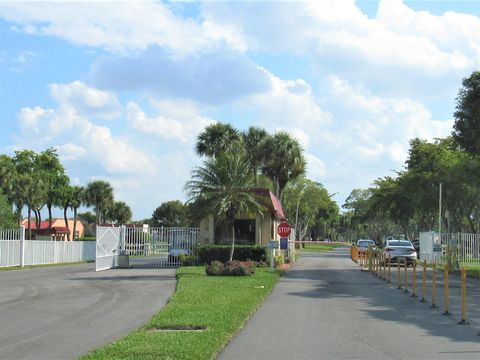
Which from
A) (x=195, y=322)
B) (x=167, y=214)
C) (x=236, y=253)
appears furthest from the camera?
(x=167, y=214)

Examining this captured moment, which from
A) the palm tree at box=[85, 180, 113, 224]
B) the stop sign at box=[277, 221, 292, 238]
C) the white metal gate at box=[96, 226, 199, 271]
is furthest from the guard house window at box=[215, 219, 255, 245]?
the palm tree at box=[85, 180, 113, 224]

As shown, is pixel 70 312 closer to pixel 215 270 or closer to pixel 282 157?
pixel 215 270

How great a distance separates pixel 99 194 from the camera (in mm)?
75188

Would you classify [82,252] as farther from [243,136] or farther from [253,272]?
[253,272]

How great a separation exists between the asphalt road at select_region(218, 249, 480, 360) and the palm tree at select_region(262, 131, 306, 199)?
26754mm

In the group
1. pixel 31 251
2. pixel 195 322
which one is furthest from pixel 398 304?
pixel 31 251

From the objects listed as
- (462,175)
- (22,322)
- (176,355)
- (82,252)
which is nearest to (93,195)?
(82,252)

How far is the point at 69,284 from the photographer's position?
21875 millimetres

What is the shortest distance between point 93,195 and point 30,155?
34.3 ft

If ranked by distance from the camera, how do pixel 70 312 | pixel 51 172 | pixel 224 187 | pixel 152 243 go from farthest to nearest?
pixel 51 172
pixel 152 243
pixel 224 187
pixel 70 312

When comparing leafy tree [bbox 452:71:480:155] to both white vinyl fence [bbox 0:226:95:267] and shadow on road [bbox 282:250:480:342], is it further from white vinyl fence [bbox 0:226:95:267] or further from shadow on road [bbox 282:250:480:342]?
white vinyl fence [bbox 0:226:95:267]

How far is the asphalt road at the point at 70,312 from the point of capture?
980 centimetres

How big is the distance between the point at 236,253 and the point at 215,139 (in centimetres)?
1665

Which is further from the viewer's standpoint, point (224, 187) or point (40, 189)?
point (40, 189)
